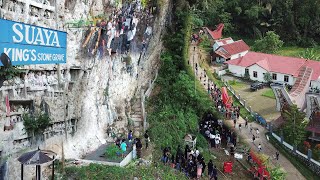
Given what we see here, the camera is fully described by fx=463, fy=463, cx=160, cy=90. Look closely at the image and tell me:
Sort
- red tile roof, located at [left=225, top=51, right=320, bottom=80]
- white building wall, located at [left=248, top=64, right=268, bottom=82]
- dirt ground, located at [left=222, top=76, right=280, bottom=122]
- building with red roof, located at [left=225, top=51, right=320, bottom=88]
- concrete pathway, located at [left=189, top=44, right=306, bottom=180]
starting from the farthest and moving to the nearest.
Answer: white building wall, located at [left=248, top=64, right=268, bottom=82], building with red roof, located at [left=225, top=51, right=320, bottom=88], red tile roof, located at [left=225, top=51, right=320, bottom=80], dirt ground, located at [left=222, top=76, right=280, bottom=122], concrete pathway, located at [left=189, top=44, right=306, bottom=180]

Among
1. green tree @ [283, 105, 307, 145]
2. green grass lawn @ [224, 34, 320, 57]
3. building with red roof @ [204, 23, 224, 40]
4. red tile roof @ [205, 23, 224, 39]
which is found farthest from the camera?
red tile roof @ [205, 23, 224, 39]

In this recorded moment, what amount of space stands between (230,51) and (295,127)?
19.9m

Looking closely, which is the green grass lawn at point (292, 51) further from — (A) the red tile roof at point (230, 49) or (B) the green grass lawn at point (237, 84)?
(B) the green grass lawn at point (237, 84)

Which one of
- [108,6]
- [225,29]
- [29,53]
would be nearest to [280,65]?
[225,29]

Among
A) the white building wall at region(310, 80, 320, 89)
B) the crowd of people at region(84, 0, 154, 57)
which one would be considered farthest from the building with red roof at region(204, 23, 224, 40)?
the crowd of people at region(84, 0, 154, 57)

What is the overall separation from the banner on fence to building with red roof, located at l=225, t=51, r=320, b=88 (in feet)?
96.5

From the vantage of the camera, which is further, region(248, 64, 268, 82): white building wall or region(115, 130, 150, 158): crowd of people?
region(248, 64, 268, 82): white building wall

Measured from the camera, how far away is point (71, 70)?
16328 mm

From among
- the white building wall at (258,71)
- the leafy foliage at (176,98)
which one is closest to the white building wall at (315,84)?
the white building wall at (258,71)

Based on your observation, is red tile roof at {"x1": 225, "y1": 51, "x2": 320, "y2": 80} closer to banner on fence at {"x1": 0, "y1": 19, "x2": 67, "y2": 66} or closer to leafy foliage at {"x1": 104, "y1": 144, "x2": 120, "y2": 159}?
leafy foliage at {"x1": 104, "y1": 144, "x2": 120, "y2": 159}

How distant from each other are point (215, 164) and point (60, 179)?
8.88 m

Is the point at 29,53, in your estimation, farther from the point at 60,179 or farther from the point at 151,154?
the point at 151,154

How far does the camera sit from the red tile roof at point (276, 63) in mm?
37219

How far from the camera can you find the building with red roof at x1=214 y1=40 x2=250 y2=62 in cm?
4303
